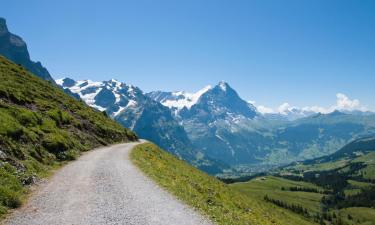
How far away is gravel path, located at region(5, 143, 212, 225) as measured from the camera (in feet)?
68.5

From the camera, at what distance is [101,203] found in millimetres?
24281

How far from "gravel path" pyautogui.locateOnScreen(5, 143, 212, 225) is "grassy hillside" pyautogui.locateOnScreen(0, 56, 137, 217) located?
1547 millimetres

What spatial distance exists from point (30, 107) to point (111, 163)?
20.9 metres

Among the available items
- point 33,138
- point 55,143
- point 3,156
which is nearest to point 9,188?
point 3,156

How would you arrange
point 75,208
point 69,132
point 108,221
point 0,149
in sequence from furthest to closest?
point 69,132
point 0,149
point 75,208
point 108,221

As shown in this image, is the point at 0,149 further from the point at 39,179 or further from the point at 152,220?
the point at 152,220

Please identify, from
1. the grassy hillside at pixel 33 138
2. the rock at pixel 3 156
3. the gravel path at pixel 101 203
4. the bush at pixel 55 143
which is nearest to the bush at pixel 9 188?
the grassy hillside at pixel 33 138

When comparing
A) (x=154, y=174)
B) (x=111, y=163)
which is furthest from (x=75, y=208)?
(x=111, y=163)

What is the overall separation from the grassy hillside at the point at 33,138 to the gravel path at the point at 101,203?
1547 millimetres

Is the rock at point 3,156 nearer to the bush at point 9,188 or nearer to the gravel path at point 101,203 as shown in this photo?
the bush at point 9,188

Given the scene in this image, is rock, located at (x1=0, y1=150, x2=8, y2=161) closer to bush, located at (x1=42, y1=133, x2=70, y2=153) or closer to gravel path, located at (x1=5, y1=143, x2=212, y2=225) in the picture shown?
gravel path, located at (x1=5, y1=143, x2=212, y2=225)

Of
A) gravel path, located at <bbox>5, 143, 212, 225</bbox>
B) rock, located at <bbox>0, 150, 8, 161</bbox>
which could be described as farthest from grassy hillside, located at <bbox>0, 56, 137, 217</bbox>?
gravel path, located at <bbox>5, 143, 212, 225</bbox>

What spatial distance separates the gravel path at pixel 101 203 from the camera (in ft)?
68.5

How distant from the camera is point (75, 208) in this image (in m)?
22.6
